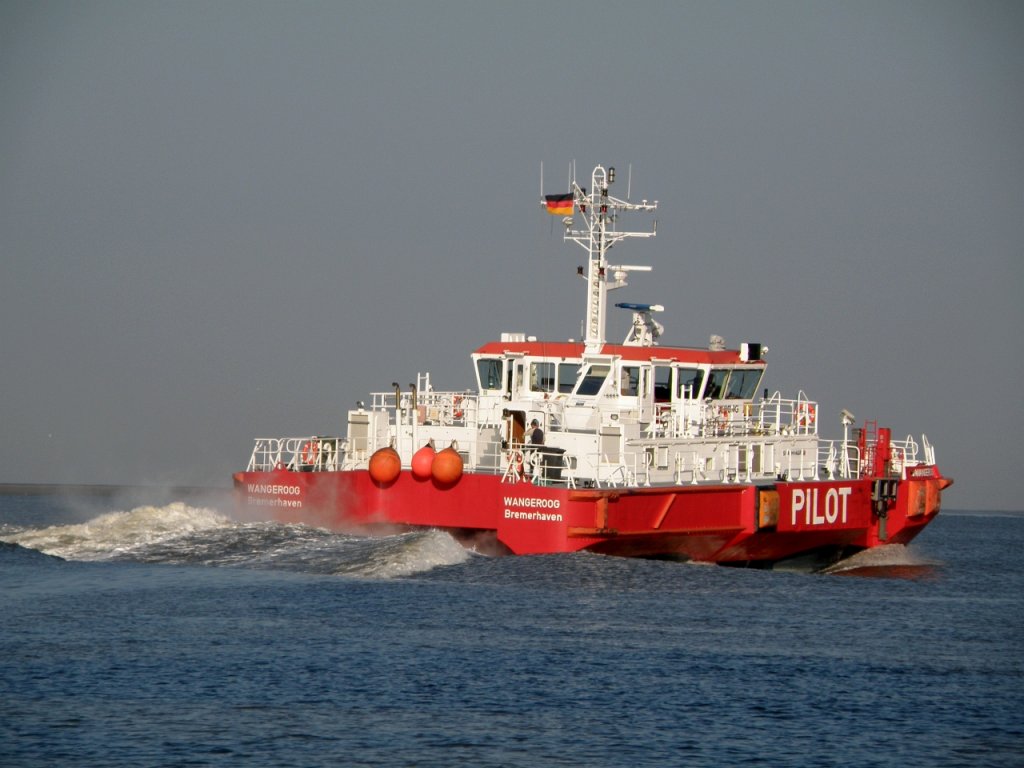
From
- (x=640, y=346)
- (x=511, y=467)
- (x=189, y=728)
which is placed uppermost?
(x=640, y=346)

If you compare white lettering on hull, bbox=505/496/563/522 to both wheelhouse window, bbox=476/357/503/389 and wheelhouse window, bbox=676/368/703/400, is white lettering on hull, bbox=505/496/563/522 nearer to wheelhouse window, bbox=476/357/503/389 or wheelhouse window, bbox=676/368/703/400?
wheelhouse window, bbox=476/357/503/389

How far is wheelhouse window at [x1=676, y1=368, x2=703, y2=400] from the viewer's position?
1254 inches

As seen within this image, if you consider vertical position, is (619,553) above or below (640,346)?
below

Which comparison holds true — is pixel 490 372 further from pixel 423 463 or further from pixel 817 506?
pixel 817 506

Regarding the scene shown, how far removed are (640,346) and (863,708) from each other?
1434 cm

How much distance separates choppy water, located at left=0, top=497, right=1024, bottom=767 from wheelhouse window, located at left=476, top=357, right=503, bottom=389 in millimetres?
4671

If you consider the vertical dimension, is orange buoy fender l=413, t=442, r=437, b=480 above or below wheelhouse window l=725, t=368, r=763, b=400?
below

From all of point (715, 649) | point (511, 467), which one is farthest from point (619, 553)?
point (715, 649)

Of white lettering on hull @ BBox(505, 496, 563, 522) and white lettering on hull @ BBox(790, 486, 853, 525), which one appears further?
white lettering on hull @ BBox(790, 486, 853, 525)

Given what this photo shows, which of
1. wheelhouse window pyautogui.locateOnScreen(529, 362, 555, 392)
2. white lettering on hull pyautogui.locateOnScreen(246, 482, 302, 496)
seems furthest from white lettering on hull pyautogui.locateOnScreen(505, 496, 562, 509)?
white lettering on hull pyautogui.locateOnScreen(246, 482, 302, 496)

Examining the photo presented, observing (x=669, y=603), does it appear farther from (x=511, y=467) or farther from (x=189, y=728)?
(x=189, y=728)

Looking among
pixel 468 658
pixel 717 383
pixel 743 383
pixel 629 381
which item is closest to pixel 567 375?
pixel 629 381

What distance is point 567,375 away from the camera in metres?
31.1

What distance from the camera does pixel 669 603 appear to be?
972 inches
